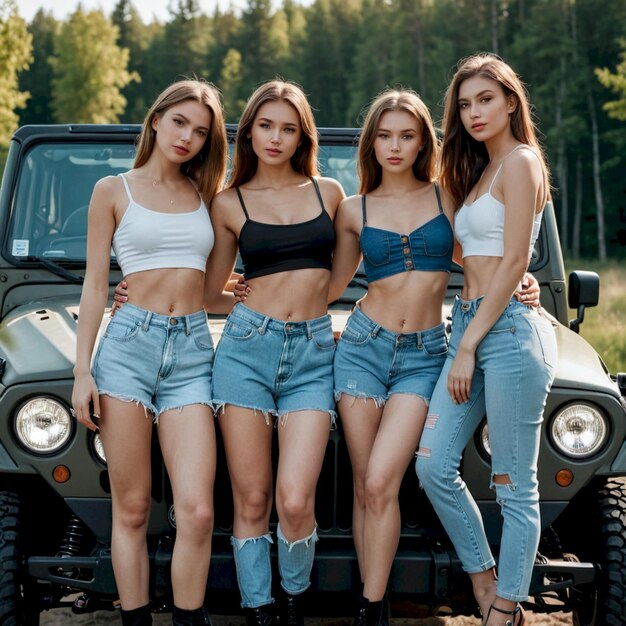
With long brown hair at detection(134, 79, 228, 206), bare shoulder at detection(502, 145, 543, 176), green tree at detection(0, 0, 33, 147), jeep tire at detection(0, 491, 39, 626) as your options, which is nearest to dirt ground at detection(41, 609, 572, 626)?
jeep tire at detection(0, 491, 39, 626)

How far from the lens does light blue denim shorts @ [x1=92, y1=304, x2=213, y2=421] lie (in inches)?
117

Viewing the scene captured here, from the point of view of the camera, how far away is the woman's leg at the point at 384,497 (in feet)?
9.66

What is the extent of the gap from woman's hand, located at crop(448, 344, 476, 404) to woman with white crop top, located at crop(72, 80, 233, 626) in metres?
0.75

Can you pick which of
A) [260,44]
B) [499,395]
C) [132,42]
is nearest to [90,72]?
[260,44]

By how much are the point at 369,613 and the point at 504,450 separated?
64 centimetres

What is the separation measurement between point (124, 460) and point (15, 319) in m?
1.20

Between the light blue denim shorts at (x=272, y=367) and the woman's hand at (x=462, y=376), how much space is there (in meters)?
0.38

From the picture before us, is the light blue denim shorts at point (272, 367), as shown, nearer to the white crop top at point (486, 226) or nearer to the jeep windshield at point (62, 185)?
the white crop top at point (486, 226)

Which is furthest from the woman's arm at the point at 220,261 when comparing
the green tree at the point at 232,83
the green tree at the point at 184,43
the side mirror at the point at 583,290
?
the green tree at the point at 184,43

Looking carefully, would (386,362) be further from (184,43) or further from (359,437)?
(184,43)

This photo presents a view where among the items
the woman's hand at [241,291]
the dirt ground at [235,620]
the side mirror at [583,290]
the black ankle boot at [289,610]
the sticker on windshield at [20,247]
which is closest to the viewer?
the black ankle boot at [289,610]

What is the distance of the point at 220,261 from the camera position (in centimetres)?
330

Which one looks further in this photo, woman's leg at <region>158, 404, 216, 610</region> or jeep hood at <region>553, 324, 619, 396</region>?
jeep hood at <region>553, 324, 619, 396</region>

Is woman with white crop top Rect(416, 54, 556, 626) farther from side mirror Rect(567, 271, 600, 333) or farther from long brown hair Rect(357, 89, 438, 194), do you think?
side mirror Rect(567, 271, 600, 333)
